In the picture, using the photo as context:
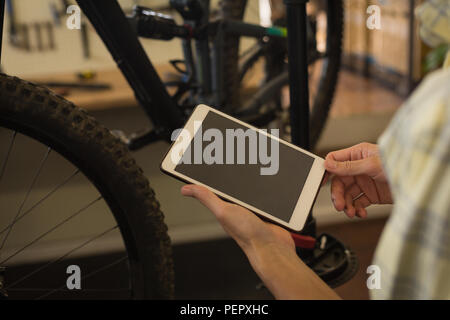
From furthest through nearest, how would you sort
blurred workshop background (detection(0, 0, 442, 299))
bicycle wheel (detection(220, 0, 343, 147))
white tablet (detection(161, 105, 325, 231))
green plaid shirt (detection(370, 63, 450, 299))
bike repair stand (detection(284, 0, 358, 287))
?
blurred workshop background (detection(0, 0, 442, 299)), bicycle wheel (detection(220, 0, 343, 147)), bike repair stand (detection(284, 0, 358, 287)), white tablet (detection(161, 105, 325, 231)), green plaid shirt (detection(370, 63, 450, 299))

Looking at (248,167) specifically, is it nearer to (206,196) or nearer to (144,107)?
(206,196)

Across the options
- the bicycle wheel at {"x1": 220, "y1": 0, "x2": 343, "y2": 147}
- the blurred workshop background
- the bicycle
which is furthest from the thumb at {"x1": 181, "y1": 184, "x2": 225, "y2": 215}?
the blurred workshop background

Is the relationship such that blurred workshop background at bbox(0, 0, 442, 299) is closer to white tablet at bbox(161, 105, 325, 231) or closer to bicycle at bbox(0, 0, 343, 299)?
bicycle at bbox(0, 0, 343, 299)

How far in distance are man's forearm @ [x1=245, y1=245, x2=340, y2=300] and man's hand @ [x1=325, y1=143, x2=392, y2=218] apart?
0.52ft

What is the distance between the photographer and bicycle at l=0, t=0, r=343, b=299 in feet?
2.09

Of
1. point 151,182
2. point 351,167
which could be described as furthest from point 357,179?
point 151,182

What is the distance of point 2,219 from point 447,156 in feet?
4.19

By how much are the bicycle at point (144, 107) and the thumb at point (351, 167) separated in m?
0.25

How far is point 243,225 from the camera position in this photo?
1.73ft

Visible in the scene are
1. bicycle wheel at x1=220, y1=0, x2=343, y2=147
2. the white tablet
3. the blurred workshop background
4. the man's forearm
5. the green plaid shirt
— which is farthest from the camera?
the blurred workshop background

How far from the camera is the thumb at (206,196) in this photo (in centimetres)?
54

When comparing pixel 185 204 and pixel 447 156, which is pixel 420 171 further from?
pixel 185 204
